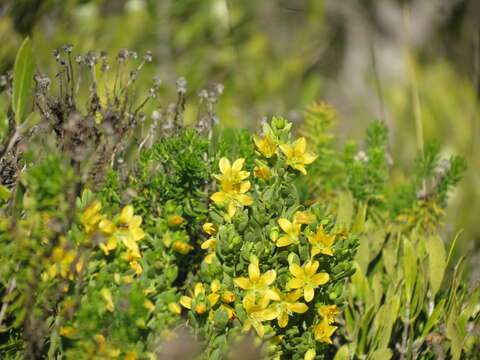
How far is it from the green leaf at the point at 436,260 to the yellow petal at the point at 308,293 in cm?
59

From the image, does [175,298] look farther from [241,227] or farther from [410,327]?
Answer: [410,327]

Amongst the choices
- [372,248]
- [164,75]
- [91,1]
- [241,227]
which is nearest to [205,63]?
[164,75]

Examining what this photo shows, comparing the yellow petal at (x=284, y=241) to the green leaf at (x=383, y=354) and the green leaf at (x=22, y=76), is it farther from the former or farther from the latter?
the green leaf at (x=22, y=76)

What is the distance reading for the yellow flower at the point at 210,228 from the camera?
1.64 m

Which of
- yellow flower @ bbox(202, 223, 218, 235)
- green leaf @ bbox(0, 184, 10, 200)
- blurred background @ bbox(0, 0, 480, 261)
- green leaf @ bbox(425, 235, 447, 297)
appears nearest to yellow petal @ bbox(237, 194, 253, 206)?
yellow flower @ bbox(202, 223, 218, 235)

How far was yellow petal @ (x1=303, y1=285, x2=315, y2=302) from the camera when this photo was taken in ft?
4.90

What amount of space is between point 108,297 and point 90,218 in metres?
0.18

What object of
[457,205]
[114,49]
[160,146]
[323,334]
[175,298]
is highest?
[160,146]

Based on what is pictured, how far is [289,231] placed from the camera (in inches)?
61.5

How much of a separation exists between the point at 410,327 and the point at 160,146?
3.10ft

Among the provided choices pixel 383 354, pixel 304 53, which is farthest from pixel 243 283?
pixel 304 53

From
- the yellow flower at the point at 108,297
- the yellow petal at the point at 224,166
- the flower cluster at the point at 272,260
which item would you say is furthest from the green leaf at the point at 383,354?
the yellow flower at the point at 108,297

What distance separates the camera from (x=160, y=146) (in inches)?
68.3

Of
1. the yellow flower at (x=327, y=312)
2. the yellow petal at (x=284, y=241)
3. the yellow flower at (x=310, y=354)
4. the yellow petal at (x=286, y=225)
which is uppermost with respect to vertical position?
the yellow petal at (x=286, y=225)
